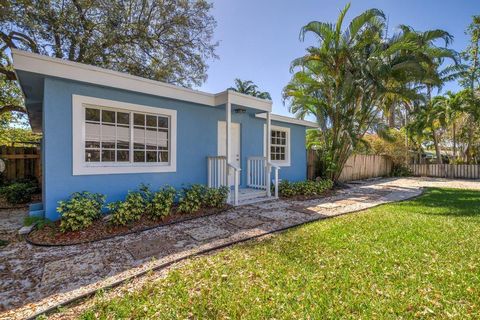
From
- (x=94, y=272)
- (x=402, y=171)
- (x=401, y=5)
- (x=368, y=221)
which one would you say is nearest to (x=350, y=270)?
(x=368, y=221)

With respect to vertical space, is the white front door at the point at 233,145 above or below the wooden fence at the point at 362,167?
above

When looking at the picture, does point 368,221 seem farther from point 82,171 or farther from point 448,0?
point 448,0

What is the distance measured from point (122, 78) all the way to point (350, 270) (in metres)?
5.21

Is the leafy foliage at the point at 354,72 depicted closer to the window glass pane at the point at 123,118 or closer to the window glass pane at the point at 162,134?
the window glass pane at the point at 162,134

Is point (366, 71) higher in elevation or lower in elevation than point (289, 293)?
higher

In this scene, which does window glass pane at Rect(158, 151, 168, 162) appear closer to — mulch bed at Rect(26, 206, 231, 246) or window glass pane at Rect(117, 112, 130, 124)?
window glass pane at Rect(117, 112, 130, 124)

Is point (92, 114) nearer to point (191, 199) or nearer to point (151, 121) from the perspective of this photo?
point (151, 121)

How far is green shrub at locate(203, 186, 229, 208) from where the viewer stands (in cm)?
585

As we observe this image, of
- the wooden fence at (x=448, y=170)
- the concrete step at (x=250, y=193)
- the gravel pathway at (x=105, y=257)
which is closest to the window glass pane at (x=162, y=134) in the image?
the gravel pathway at (x=105, y=257)

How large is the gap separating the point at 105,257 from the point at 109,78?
3412 millimetres

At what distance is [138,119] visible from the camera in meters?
5.61

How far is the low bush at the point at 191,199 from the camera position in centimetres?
537

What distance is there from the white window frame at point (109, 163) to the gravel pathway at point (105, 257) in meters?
1.63

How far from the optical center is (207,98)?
20.8 feet
